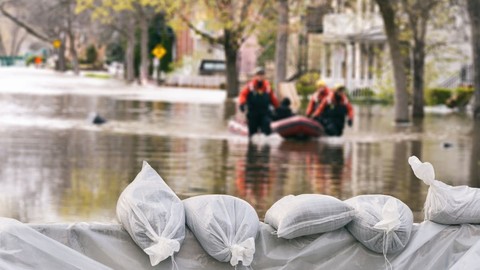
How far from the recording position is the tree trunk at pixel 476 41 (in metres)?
40.9

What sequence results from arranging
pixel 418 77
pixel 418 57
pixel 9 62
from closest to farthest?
1. pixel 418 57
2. pixel 418 77
3. pixel 9 62

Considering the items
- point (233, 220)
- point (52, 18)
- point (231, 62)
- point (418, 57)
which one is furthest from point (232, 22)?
point (52, 18)

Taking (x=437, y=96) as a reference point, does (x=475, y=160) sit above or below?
above

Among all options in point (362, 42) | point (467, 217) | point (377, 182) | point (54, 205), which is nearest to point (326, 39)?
point (362, 42)

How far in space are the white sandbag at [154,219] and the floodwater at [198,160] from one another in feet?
20.7

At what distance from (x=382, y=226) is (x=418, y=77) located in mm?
37280

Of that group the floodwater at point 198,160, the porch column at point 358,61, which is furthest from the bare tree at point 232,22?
the floodwater at point 198,160

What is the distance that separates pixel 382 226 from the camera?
6617mm

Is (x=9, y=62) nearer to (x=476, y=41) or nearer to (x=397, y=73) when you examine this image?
(x=476, y=41)

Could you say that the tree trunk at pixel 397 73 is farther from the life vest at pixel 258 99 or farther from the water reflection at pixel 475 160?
the life vest at pixel 258 99

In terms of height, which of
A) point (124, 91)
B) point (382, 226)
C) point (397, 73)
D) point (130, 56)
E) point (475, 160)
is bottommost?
point (124, 91)

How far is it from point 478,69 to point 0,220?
36936 mm

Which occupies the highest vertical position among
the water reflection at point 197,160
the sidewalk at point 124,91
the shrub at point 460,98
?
the water reflection at point 197,160

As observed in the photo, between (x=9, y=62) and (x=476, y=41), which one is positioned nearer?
(x=476, y=41)
